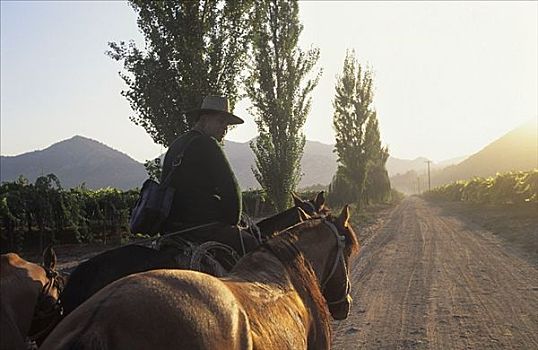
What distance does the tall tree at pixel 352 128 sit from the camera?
1368 inches

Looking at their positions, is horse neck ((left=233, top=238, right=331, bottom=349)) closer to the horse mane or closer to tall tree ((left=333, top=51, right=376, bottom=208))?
the horse mane

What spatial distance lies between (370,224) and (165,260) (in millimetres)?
24445

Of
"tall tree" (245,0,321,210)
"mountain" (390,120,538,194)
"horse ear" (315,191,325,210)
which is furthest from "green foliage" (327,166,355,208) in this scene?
"mountain" (390,120,538,194)

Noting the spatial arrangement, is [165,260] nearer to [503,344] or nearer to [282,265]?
[282,265]

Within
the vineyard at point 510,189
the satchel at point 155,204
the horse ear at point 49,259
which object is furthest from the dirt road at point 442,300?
the vineyard at point 510,189

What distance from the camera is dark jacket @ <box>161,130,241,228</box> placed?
156 inches

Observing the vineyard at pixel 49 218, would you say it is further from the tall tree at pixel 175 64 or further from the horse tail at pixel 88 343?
the horse tail at pixel 88 343

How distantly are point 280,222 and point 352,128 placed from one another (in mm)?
30951

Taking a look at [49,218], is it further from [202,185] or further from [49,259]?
[202,185]

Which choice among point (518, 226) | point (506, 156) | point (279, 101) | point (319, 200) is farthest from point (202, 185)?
point (506, 156)

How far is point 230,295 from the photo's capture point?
250cm

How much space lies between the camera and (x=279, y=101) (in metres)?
17.4

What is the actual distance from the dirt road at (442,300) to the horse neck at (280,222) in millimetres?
2453

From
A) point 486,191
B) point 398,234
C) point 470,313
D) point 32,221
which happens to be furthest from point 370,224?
point 470,313
